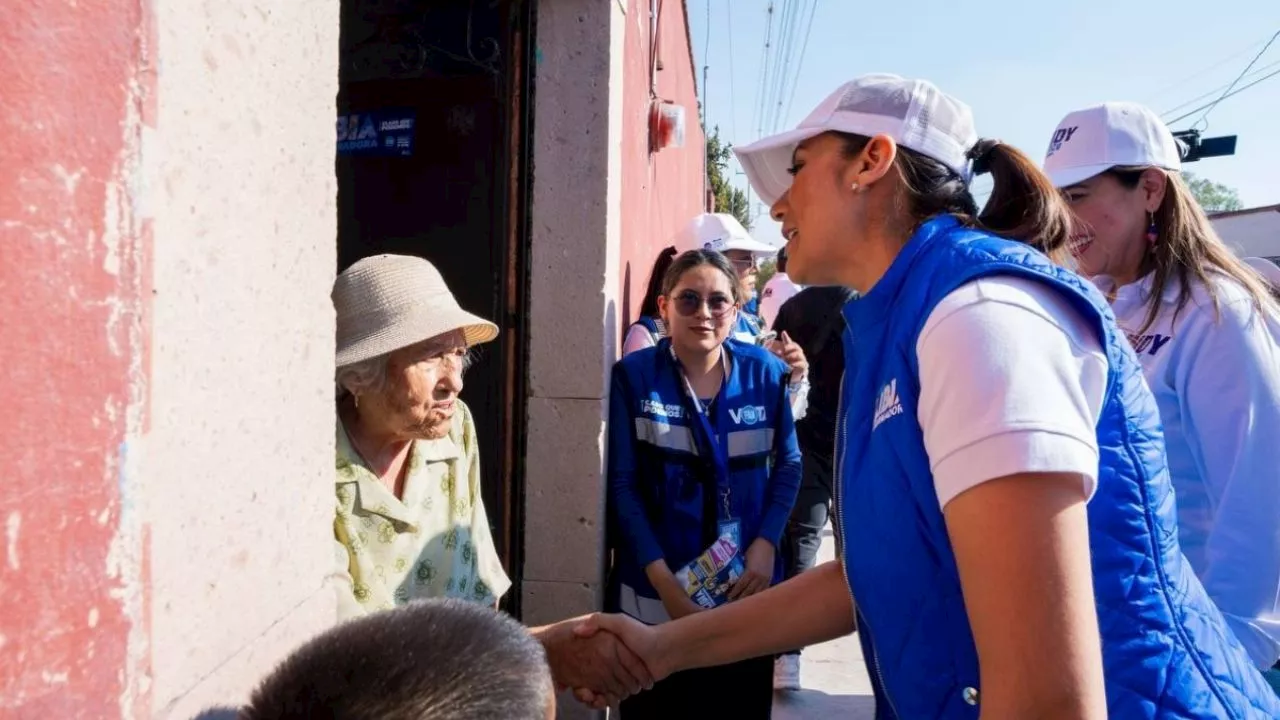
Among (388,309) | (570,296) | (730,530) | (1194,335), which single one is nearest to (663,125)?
(570,296)

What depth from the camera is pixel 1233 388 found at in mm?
1893

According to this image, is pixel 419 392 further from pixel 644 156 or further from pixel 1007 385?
pixel 644 156

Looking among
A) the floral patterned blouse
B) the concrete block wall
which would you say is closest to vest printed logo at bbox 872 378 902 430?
the floral patterned blouse

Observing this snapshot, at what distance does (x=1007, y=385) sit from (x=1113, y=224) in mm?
1533

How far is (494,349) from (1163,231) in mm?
2265

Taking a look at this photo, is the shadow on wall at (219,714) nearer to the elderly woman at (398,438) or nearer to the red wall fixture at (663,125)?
the elderly woman at (398,438)

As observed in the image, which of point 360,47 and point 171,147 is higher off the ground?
point 360,47

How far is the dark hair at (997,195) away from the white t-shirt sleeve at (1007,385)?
0.29 metres

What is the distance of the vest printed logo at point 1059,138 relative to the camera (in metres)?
2.35

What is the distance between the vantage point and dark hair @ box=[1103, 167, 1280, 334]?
2.04 meters

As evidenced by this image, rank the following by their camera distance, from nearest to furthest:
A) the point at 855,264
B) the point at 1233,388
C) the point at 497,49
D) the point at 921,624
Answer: the point at 921,624, the point at 855,264, the point at 1233,388, the point at 497,49

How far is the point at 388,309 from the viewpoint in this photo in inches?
80.0

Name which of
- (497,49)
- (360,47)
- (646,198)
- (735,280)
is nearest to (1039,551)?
(735,280)

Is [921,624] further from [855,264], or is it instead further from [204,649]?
[204,649]
